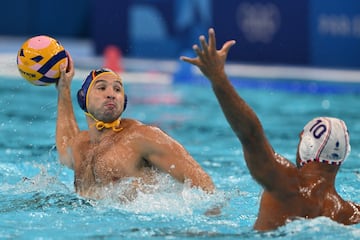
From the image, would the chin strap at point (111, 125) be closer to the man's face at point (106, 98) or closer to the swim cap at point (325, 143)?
the man's face at point (106, 98)

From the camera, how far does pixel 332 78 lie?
9.38 m

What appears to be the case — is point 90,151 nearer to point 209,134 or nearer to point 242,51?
point 209,134

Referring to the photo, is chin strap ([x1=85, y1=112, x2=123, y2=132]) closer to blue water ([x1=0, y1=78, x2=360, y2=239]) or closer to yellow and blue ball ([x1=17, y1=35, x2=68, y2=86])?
blue water ([x1=0, y1=78, x2=360, y2=239])

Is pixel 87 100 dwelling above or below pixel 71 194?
above

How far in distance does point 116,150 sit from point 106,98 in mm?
253

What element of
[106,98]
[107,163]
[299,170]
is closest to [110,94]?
[106,98]

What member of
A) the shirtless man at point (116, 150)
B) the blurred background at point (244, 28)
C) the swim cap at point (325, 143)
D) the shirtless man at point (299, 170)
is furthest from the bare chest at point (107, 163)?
the blurred background at point (244, 28)

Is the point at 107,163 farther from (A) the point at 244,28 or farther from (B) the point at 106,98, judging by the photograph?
(A) the point at 244,28

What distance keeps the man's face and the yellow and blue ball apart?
1.50 feet

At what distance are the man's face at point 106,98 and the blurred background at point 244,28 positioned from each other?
663 centimetres

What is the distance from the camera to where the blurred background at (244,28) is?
10273 millimetres

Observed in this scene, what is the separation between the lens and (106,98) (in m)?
3.88

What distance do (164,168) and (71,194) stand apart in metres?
0.68

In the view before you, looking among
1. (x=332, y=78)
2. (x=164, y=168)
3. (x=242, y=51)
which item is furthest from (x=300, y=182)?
(x=242, y=51)
